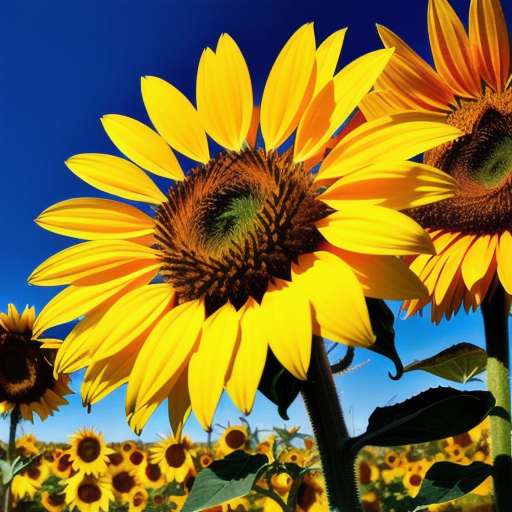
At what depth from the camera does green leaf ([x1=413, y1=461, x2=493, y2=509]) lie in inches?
20.6

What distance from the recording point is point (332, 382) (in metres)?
0.50

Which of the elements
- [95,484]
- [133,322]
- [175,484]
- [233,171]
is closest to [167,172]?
[233,171]

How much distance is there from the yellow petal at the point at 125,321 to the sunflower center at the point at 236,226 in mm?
35

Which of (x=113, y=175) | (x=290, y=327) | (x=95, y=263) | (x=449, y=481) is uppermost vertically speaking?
(x=113, y=175)

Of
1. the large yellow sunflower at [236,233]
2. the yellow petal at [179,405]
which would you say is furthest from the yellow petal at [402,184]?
the yellow petal at [179,405]

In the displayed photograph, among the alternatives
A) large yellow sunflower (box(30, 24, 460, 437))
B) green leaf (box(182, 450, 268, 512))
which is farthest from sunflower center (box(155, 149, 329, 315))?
green leaf (box(182, 450, 268, 512))

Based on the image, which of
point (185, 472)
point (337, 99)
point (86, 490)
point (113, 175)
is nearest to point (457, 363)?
point (337, 99)

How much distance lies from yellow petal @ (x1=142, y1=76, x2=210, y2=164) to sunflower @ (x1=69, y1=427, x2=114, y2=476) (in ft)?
3.42

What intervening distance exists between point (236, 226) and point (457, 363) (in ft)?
0.82

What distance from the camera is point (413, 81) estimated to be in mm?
689

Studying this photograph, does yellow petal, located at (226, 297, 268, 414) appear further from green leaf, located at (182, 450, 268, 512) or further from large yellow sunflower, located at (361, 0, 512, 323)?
large yellow sunflower, located at (361, 0, 512, 323)

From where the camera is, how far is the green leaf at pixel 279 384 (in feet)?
1.60

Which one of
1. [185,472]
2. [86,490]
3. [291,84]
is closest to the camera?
[291,84]

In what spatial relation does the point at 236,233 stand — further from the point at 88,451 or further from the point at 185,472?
the point at 88,451
